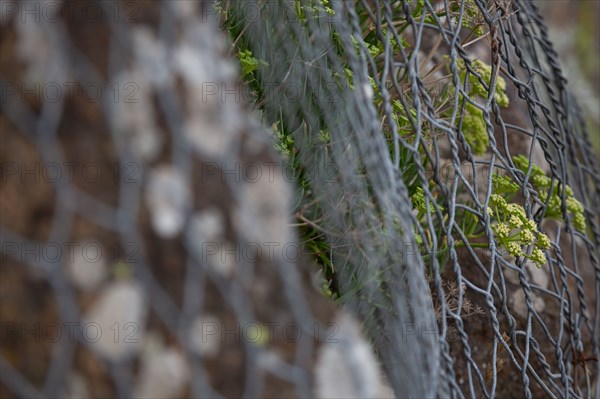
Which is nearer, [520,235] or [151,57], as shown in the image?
[151,57]

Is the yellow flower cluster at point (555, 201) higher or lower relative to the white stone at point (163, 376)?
higher

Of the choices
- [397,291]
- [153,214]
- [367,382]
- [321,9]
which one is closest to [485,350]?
[397,291]

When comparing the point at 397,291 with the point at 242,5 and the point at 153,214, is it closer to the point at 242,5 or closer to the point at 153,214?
the point at 153,214

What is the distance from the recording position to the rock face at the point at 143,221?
771mm

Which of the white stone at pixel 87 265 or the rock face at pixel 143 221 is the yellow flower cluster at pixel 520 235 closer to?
the rock face at pixel 143 221

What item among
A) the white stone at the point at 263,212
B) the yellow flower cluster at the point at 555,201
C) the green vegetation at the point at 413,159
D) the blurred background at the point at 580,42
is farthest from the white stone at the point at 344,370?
the blurred background at the point at 580,42

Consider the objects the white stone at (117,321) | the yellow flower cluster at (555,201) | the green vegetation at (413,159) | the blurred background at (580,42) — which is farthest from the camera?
the blurred background at (580,42)

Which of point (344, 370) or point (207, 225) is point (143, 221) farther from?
point (344, 370)

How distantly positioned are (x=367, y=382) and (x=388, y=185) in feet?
0.94

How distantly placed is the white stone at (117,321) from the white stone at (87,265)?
0.05ft

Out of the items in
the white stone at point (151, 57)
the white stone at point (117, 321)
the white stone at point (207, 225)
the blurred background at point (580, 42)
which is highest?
the blurred background at point (580, 42)

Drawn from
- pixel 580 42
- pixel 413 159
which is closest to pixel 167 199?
pixel 413 159

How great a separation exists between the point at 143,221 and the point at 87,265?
2.8 inches

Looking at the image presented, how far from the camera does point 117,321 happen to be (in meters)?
0.77
